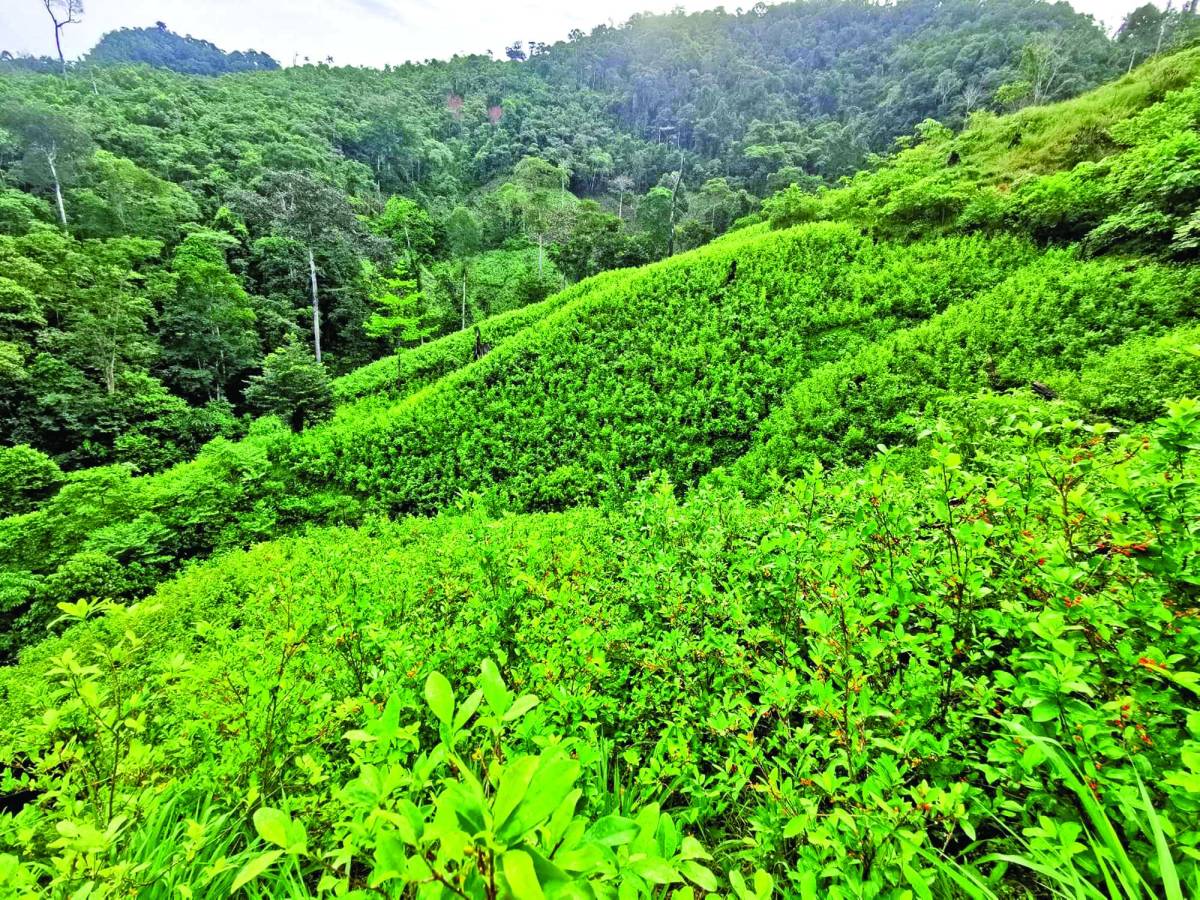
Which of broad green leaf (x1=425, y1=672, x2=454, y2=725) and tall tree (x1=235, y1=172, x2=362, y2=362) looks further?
tall tree (x1=235, y1=172, x2=362, y2=362)

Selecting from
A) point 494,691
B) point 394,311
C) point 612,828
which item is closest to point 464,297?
point 394,311

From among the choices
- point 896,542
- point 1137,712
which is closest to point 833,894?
point 1137,712

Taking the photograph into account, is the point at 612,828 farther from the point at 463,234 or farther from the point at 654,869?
the point at 463,234

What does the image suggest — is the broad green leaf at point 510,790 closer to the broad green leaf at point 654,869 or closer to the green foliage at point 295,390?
the broad green leaf at point 654,869

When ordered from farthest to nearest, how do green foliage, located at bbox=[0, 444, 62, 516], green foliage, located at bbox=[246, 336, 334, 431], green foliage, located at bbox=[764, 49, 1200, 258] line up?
1. green foliage, located at bbox=[246, 336, 334, 431]
2. green foliage, located at bbox=[0, 444, 62, 516]
3. green foliage, located at bbox=[764, 49, 1200, 258]

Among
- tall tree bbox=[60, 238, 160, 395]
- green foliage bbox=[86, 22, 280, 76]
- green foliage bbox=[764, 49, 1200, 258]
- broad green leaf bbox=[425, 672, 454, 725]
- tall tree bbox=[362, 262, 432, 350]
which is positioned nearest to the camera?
broad green leaf bbox=[425, 672, 454, 725]

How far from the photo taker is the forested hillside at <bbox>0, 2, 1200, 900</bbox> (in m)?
1.08

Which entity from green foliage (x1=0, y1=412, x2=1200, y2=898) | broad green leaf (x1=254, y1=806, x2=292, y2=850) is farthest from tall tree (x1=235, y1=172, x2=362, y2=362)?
broad green leaf (x1=254, y1=806, x2=292, y2=850)

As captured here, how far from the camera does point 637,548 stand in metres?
2.85

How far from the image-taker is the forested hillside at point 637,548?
108 centimetres

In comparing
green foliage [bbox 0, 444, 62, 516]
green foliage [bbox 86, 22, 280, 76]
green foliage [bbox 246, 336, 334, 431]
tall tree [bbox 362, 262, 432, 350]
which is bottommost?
green foliage [bbox 0, 444, 62, 516]

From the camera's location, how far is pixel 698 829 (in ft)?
5.63

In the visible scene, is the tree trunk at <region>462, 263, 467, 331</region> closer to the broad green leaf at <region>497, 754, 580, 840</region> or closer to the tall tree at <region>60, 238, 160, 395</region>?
the tall tree at <region>60, 238, 160, 395</region>

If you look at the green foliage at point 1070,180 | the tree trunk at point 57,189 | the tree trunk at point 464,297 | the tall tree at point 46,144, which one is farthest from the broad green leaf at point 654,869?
the tall tree at point 46,144
